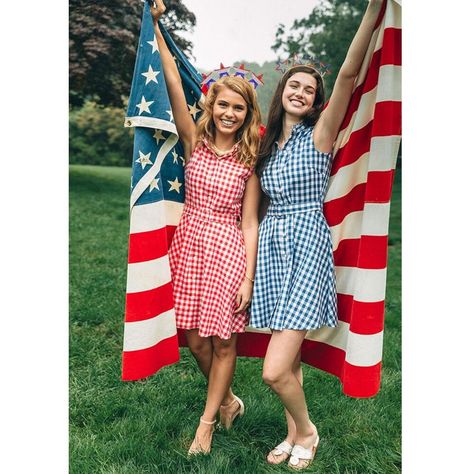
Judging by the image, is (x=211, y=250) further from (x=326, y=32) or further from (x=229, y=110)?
(x=326, y=32)

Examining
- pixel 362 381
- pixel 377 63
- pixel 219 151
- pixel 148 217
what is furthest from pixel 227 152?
pixel 362 381

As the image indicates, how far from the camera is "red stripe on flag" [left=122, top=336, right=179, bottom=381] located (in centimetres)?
270

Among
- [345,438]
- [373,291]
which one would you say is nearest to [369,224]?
[373,291]

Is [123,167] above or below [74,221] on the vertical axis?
above

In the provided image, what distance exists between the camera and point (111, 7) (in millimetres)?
6031

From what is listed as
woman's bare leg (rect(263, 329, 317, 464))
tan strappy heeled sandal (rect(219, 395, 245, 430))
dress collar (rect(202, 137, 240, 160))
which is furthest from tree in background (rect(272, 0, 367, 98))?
tan strappy heeled sandal (rect(219, 395, 245, 430))

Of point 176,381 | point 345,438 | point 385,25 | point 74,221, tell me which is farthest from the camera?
point 74,221

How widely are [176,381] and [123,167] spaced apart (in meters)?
4.55

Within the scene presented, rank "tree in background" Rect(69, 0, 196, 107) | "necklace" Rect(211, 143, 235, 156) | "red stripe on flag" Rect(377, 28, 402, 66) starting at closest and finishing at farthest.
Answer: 1. "red stripe on flag" Rect(377, 28, 402, 66)
2. "necklace" Rect(211, 143, 235, 156)
3. "tree in background" Rect(69, 0, 196, 107)

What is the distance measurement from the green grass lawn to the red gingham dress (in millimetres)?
654

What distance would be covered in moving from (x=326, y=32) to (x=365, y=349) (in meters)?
3.95

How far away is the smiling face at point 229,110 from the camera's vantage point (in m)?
2.71

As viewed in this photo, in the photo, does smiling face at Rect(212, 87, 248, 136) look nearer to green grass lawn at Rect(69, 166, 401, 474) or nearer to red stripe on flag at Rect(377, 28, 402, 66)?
red stripe on flag at Rect(377, 28, 402, 66)

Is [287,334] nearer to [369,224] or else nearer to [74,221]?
[369,224]
